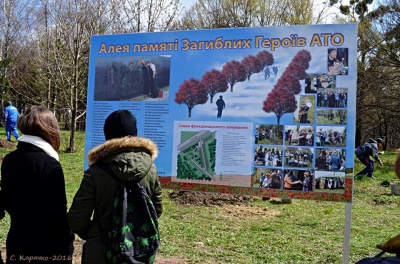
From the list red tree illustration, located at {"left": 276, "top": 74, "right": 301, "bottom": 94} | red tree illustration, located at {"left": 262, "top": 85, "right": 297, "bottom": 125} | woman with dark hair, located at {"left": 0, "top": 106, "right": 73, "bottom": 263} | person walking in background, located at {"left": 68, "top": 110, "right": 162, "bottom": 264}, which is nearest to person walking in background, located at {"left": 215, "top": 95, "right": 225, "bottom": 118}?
red tree illustration, located at {"left": 262, "top": 85, "right": 297, "bottom": 125}

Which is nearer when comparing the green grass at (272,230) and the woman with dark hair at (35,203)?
the woman with dark hair at (35,203)

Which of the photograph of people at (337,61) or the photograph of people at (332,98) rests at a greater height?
the photograph of people at (337,61)

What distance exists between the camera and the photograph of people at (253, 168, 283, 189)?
14.1 ft

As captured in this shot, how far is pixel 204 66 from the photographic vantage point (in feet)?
15.3

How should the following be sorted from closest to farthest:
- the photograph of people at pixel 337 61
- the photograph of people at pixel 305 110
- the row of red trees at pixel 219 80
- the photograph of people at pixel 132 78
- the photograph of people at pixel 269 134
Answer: the photograph of people at pixel 337 61 → the photograph of people at pixel 305 110 → the photograph of people at pixel 269 134 → the row of red trees at pixel 219 80 → the photograph of people at pixel 132 78

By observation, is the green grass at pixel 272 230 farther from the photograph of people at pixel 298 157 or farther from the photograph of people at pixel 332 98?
the photograph of people at pixel 332 98

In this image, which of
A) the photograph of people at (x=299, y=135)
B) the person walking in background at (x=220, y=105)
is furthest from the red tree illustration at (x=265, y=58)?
the photograph of people at (x=299, y=135)

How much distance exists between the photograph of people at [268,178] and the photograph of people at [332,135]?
54cm

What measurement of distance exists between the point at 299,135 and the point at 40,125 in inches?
95.9

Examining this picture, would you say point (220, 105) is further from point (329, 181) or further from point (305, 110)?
point (329, 181)

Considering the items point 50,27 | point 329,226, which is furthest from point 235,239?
point 50,27

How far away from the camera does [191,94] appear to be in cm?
471

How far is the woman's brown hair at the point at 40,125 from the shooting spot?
2998 millimetres

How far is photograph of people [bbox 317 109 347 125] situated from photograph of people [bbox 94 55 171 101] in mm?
1707
